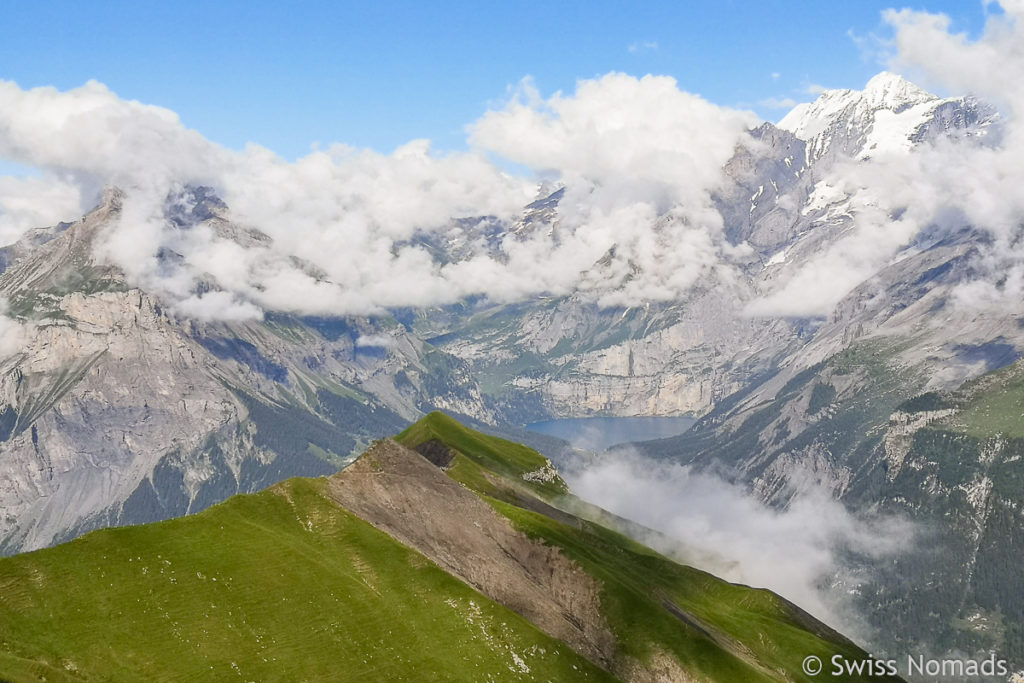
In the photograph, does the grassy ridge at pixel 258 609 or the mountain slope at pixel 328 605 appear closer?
the grassy ridge at pixel 258 609

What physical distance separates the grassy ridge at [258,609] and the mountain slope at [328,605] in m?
0.26

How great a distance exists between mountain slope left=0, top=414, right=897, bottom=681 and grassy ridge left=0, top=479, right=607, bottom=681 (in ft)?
0.86

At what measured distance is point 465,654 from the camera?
5802 inches

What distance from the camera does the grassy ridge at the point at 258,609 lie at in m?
119

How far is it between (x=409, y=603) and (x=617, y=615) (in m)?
55.6

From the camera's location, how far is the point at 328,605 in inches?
5684

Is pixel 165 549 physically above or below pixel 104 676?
above

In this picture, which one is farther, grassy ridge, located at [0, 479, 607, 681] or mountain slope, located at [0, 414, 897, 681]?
mountain slope, located at [0, 414, 897, 681]

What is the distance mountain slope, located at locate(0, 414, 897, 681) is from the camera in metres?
122

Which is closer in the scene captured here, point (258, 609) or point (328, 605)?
point (258, 609)

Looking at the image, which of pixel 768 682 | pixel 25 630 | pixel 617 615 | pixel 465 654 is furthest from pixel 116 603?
pixel 768 682

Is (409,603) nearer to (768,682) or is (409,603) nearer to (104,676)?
(104,676)

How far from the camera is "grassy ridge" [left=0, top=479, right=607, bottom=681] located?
119 metres

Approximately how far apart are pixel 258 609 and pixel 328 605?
471 inches
